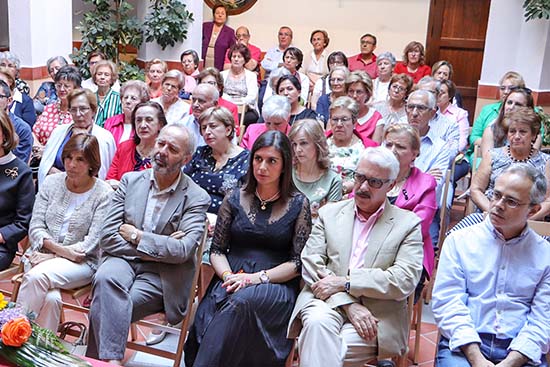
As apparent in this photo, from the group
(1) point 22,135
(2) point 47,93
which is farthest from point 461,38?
(1) point 22,135

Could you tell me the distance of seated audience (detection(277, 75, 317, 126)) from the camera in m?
4.85

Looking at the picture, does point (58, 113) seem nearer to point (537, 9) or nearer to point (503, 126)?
point (503, 126)

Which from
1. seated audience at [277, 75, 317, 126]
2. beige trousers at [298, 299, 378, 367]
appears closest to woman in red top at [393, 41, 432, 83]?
seated audience at [277, 75, 317, 126]

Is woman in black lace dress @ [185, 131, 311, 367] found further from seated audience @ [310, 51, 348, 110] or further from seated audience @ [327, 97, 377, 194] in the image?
seated audience @ [310, 51, 348, 110]

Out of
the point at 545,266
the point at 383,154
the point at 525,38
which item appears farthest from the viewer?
the point at 525,38

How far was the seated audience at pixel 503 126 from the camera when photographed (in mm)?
4277

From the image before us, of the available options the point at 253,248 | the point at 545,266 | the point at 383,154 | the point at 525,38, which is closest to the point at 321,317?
the point at 253,248

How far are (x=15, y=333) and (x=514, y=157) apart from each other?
291 centimetres

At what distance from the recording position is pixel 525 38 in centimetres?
718

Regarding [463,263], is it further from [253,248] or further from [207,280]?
[207,280]

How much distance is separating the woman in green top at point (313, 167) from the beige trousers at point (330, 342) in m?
0.84

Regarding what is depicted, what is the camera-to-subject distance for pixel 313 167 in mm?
3514

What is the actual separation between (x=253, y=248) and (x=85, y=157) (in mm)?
978

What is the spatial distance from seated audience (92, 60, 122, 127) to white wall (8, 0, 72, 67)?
216 cm
